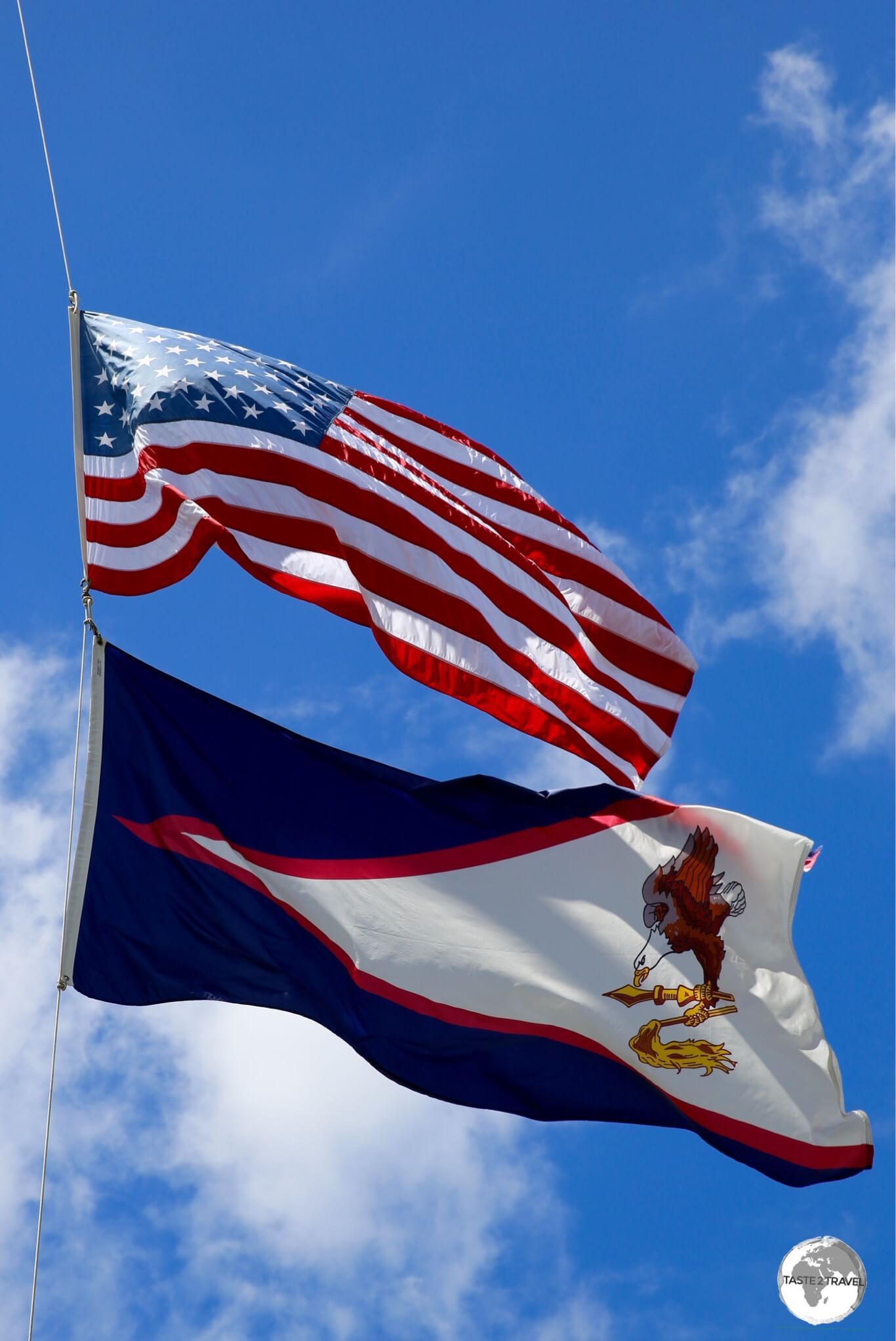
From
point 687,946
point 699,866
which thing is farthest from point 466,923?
point 699,866

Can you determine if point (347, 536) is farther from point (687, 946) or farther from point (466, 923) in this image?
point (687, 946)

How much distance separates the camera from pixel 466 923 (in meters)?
18.0

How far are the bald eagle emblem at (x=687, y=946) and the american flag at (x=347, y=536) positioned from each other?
41.7 inches

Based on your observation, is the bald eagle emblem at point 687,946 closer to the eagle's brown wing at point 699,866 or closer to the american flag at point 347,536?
the eagle's brown wing at point 699,866

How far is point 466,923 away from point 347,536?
379cm

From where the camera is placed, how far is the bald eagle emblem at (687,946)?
18.0 metres

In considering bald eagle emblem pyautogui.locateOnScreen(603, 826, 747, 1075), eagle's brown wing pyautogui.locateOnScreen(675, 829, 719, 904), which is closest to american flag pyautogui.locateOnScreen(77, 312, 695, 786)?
eagle's brown wing pyautogui.locateOnScreen(675, 829, 719, 904)

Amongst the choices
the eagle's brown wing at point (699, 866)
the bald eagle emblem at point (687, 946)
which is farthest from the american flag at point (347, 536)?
the bald eagle emblem at point (687, 946)

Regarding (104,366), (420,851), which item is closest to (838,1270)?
(420,851)

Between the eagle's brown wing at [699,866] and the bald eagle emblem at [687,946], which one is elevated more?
the eagle's brown wing at [699,866]

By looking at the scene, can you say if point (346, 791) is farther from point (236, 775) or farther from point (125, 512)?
point (125, 512)

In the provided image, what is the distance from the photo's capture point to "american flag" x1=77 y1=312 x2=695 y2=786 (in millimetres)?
17422

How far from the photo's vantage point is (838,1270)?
18656mm

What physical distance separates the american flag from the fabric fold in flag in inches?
37.3
